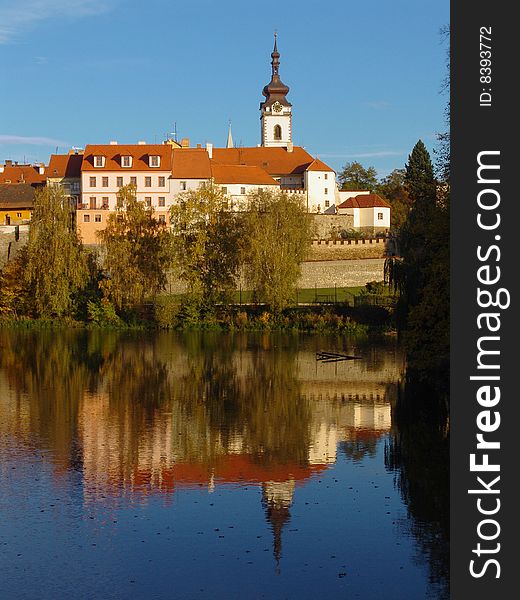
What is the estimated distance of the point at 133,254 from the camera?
1930 inches

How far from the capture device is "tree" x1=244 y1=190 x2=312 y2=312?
153 ft

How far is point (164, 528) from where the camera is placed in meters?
15.8

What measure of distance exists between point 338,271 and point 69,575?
4459 centimetres

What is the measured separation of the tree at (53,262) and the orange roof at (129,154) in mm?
14509

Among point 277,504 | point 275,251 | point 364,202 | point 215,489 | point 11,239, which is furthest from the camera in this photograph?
point 364,202

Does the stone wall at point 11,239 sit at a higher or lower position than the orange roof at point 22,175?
lower

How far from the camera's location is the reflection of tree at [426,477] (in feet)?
47.6

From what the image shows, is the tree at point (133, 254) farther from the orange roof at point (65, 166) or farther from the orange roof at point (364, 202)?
the orange roof at point (364, 202)

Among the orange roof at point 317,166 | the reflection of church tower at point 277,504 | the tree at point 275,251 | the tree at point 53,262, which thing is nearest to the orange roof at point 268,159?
the orange roof at point 317,166

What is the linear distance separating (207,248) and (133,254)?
11.4 feet

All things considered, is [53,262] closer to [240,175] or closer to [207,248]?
[207,248]

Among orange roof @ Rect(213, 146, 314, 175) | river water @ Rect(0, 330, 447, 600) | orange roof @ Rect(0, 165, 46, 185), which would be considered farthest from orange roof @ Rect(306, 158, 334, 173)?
river water @ Rect(0, 330, 447, 600)

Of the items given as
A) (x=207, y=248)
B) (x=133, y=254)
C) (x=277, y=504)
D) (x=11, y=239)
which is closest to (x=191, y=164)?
(x=11, y=239)

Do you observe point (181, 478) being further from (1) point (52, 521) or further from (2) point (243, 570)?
(2) point (243, 570)
